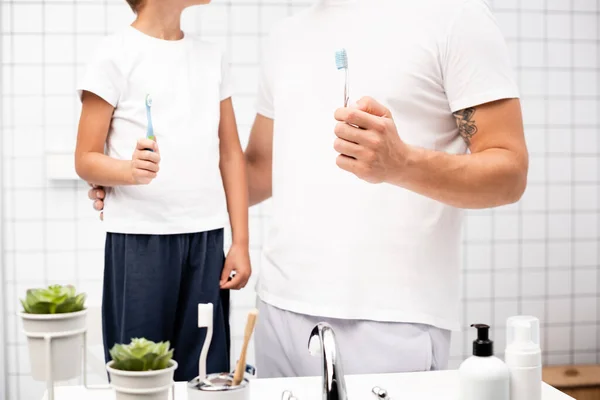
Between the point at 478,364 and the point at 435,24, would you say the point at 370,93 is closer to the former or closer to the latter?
the point at 435,24

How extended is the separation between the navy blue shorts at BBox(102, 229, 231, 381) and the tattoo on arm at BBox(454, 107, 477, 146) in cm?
55

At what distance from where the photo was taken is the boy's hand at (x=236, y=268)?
1452 mm

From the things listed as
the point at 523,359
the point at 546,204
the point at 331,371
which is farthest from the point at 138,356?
the point at 546,204

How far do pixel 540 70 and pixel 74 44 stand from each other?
1653 millimetres

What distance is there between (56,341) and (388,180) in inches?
19.1

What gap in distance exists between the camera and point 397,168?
103 cm

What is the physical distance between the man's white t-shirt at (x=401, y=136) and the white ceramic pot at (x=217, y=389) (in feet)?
1.07

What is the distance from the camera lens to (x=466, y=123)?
1154mm

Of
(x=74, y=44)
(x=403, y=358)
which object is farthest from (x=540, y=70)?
(x=403, y=358)

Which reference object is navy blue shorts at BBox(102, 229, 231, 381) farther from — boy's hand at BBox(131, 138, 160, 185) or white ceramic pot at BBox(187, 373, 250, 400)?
white ceramic pot at BBox(187, 373, 250, 400)

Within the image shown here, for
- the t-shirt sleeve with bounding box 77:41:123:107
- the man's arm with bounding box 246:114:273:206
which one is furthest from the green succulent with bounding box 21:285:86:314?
the man's arm with bounding box 246:114:273:206

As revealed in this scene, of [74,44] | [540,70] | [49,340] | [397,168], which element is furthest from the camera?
[540,70]

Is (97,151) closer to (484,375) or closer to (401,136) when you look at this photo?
(401,136)

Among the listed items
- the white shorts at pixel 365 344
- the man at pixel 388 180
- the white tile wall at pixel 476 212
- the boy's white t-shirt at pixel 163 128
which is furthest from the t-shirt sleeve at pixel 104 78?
the white tile wall at pixel 476 212
